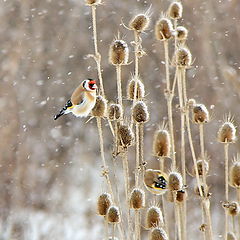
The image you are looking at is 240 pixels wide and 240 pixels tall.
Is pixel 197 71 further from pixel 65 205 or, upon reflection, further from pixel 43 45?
pixel 65 205

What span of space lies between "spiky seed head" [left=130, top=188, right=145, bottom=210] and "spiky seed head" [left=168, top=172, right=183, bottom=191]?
3 centimetres

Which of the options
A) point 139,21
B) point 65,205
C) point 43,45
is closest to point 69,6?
point 43,45

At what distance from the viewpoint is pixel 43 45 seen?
89.0 inches

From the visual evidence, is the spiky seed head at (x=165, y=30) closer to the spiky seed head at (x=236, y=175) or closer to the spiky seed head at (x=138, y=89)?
the spiky seed head at (x=138, y=89)

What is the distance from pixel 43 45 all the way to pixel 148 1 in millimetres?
451

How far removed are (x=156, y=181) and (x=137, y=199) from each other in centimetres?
5

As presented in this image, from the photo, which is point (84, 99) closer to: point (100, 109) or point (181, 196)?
point (100, 109)

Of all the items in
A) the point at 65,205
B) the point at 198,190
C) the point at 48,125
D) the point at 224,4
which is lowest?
the point at 65,205

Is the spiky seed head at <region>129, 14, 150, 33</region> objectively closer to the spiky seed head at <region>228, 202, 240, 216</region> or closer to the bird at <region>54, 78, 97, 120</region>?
the bird at <region>54, 78, 97, 120</region>

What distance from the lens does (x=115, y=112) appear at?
0.60 m

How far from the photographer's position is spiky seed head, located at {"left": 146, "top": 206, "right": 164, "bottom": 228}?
0.57 m

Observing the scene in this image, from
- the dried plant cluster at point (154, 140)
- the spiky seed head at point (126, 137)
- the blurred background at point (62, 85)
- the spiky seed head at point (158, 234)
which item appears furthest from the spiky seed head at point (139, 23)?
the blurred background at point (62, 85)

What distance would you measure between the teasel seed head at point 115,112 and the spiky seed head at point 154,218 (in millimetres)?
101

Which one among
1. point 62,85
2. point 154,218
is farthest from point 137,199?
point 62,85
